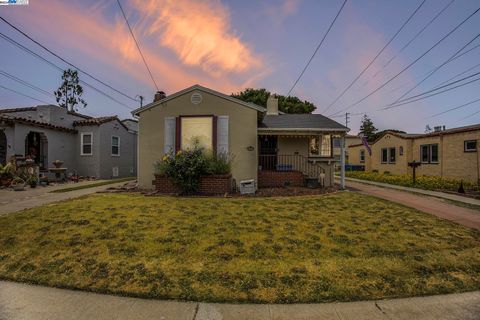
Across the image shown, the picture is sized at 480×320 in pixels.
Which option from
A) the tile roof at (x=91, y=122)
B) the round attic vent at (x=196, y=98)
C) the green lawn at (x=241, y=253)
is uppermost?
the round attic vent at (x=196, y=98)

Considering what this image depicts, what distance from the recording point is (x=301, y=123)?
13.4m

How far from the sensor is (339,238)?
16.6ft

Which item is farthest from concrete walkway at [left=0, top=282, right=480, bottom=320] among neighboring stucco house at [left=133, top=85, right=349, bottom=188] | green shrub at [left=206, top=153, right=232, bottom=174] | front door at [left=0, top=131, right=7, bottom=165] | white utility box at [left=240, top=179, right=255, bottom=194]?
front door at [left=0, top=131, right=7, bottom=165]

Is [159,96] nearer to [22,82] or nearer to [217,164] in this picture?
[217,164]

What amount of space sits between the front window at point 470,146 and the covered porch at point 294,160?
24.7ft

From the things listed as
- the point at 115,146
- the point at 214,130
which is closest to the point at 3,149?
the point at 115,146

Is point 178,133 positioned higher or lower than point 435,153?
higher

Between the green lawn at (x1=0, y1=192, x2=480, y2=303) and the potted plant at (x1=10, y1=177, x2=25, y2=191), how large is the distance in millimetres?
6395

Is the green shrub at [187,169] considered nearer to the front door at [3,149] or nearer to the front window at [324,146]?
the front window at [324,146]

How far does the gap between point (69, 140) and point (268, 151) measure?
14.0 meters

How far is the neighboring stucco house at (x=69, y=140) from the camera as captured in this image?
15328mm

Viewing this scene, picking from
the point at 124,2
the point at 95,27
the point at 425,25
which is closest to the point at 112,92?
the point at 95,27

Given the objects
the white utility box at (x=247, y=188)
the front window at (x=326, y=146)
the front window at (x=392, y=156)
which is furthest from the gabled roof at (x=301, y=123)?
the front window at (x=392, y=156)

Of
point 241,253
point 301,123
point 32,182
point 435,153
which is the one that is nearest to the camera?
point 241,253
